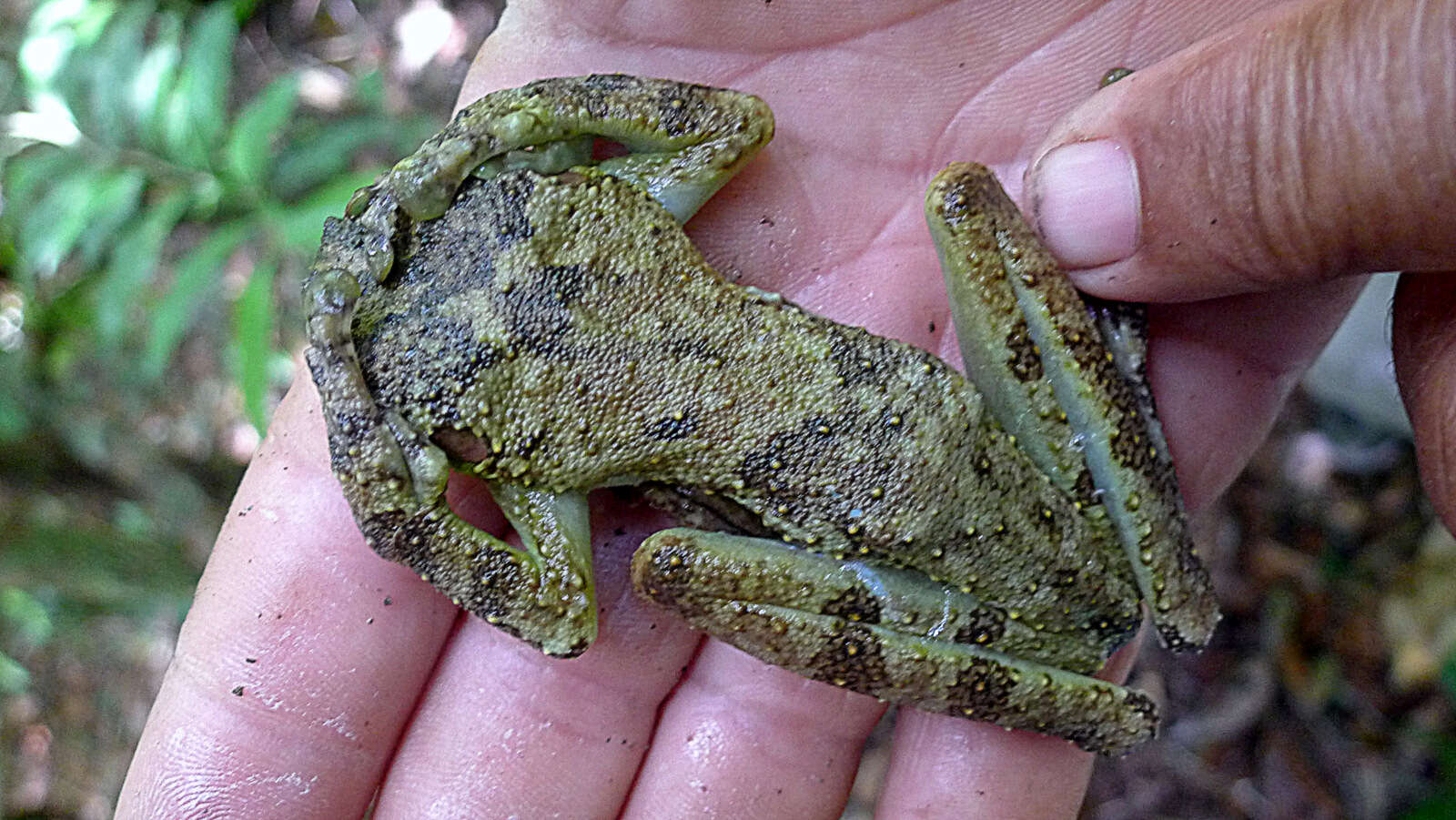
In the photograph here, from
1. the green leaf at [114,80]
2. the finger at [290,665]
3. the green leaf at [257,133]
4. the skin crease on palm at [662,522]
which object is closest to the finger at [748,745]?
the skin crease on palm at [662,522]

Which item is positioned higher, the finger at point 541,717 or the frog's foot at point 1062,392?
the frog's foot at point 1062,392

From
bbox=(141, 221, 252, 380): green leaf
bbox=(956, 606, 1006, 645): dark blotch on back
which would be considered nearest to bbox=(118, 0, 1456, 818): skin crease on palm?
bbox=(956, 606, 1006, 645): dark blotch on back

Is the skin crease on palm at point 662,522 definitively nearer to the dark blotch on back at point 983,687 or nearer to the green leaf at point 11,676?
the dark blotch on back at point 983,687

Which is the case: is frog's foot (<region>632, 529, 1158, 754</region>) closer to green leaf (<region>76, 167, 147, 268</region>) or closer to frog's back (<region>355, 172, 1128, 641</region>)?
frog's back (<region>355, 172, 1128, 641</region>)

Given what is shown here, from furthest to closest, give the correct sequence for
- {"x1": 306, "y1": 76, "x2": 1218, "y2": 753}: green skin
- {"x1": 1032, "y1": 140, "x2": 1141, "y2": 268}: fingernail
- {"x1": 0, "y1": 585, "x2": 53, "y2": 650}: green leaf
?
1. {"x1": 0, "y1": 585, "x2": 53, "y2": 650}: green leaf
2. {"x1": 306, "y1": 76, "x2": 1218, "y2": 753}: green skin
3. {"x1": 1032, "y1": 140, "x2": 1141, "y2": 268}: fingernail

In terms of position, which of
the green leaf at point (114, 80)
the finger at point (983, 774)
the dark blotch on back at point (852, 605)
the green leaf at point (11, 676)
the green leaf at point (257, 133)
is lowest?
the green leaf at point (11, 676)

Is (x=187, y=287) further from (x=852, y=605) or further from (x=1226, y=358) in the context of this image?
(x=1226, y=358)
